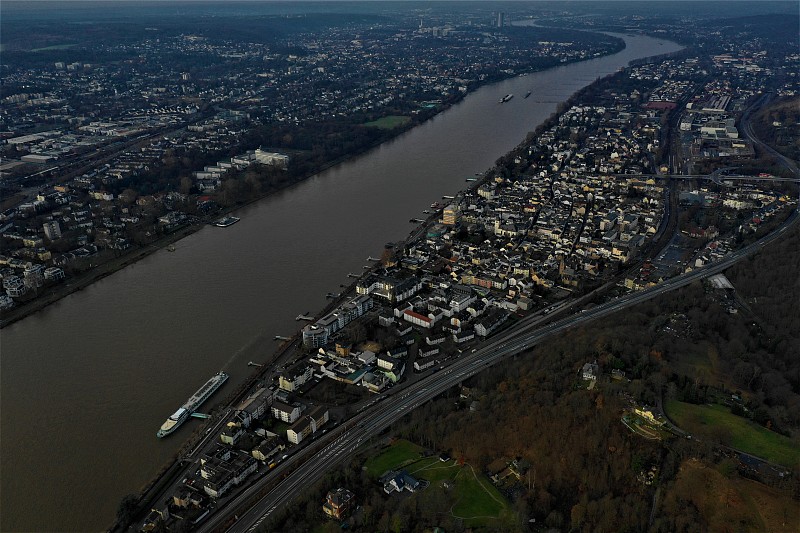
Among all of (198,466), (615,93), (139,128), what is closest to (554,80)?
(615,93)

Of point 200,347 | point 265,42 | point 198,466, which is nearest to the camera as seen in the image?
point 198,466

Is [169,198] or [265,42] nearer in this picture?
[169,198]

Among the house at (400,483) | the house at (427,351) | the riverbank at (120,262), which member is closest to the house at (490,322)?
the house at (427,351)

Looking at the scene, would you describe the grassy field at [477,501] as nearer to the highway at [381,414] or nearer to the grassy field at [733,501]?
the highway at [381,414]

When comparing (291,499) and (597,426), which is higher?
(597,426)

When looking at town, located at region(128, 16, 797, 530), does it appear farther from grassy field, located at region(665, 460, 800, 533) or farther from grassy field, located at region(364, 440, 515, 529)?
grassy field, located at region(665, 460, 800, 533)

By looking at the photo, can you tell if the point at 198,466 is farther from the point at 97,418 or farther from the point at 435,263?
the point at 435,263
